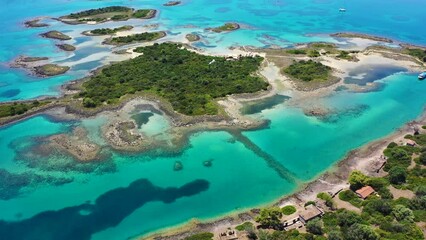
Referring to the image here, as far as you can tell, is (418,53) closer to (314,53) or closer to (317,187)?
(314,53)

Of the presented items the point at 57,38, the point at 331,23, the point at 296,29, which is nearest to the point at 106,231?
the point at 57,38

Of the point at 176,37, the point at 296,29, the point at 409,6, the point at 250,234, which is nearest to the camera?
the point at 250,234

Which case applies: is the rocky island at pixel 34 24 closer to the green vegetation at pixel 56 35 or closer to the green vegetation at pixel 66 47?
the green vegetation at pixel 56 35

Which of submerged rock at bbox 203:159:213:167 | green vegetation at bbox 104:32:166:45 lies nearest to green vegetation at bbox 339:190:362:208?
submerged rock at bbox 203:159:213:167

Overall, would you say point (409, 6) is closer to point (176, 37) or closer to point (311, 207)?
point (176, 37)

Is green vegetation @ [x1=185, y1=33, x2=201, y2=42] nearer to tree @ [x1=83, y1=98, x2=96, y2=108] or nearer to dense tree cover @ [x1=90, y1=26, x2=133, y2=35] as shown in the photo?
dense tree cover @ [x1=90, y1=26, x2=133, y2=35]
